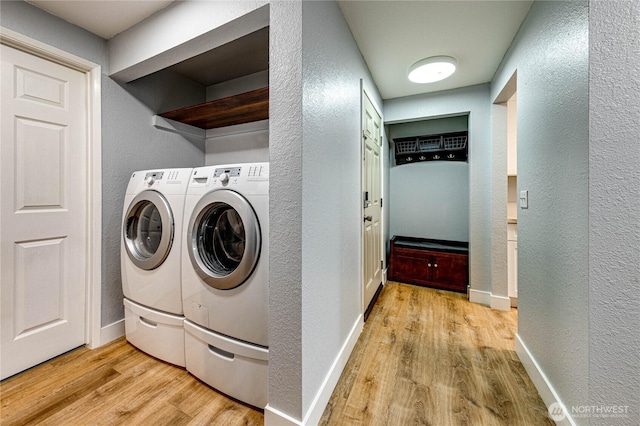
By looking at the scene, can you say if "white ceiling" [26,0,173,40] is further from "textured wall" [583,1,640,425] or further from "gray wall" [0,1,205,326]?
"textured wall" [583,1,640,425]

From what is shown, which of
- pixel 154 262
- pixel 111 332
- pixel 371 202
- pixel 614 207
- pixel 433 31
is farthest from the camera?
pixel 371 202

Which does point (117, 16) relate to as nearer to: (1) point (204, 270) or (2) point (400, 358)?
(1) point (204, 270)

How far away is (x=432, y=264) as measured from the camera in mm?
2982

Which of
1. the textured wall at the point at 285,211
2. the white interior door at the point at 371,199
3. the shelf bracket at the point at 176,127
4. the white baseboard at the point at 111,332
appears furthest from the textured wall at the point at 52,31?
the white interior door at the point at 371,199

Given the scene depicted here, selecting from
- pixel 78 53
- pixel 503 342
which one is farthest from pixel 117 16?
pixel 503 342

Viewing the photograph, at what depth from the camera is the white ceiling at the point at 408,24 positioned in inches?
59.7

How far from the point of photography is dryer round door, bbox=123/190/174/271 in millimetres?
1555

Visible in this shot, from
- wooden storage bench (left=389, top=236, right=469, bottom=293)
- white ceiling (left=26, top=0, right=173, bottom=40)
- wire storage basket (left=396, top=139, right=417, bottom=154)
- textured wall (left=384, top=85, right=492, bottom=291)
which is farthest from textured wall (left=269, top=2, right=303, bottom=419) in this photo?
wire storage basket (left=396, top=139, right=417, bottom=154)

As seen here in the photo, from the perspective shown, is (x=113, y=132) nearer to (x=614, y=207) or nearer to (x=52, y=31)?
(x=52, y=31)

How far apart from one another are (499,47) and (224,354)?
2845 mm

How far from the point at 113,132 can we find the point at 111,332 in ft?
4.88

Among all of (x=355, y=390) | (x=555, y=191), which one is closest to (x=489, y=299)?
(x=555, y=191)

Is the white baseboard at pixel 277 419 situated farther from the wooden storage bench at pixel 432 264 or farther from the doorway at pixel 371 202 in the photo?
the wooden storage bench at pixel 432 264

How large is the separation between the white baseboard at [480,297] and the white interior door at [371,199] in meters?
0.94
